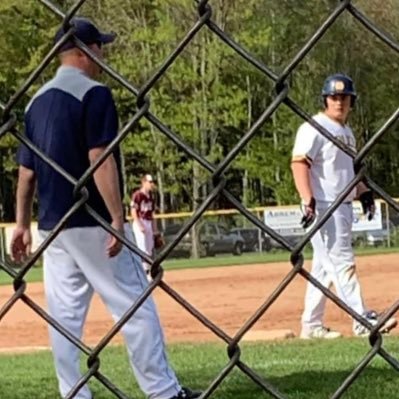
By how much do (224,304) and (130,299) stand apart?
1055 centimetres

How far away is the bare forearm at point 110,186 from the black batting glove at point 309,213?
119 inches

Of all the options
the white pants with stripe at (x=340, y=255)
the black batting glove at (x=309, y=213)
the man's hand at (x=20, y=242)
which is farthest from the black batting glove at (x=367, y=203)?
the man's hand at (x=20, y=242)

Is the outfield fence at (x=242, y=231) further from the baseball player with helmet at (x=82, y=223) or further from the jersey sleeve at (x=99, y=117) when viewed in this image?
the jersey sleeve at (x=99, y=117)

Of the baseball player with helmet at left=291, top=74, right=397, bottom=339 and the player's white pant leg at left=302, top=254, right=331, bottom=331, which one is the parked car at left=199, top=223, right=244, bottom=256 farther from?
the baseball player with helmet at left=291, top=74, right=397, bottom=339

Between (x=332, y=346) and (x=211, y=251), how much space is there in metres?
23.8

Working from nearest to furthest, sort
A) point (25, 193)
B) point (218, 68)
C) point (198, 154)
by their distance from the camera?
point (198, 154)
point (25, 193)
point (218, 68)

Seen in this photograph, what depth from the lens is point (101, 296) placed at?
5492 mm

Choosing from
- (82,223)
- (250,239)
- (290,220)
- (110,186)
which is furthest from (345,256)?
(250,239)

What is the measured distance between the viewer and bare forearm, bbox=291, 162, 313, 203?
839 centimetres

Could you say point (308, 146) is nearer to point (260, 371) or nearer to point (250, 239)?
point (260, 371)

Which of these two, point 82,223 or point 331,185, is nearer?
point 82,223

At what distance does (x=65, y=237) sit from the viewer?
5504 millimetres

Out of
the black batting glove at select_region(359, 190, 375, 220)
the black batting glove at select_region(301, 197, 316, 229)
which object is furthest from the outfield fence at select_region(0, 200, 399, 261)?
the black batting glove at select_region(301, 197, 316, 229)

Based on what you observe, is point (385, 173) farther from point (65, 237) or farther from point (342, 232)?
point (65, 237)
